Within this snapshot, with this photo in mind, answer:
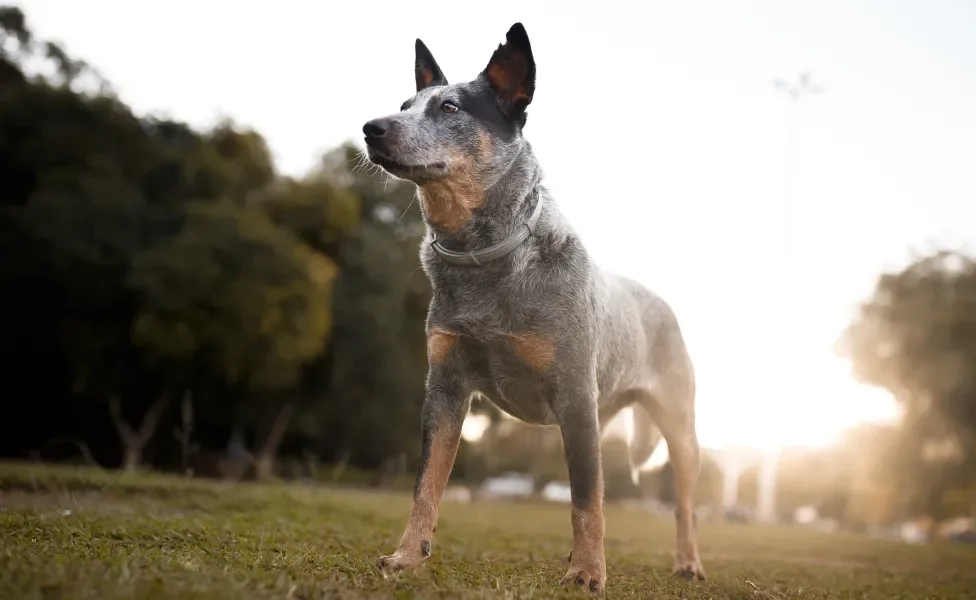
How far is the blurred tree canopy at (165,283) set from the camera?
72.1 ft

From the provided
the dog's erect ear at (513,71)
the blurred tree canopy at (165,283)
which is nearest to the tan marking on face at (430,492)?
the dog's erect ear at (513,71)

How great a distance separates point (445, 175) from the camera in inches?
204

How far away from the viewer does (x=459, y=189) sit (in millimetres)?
5258

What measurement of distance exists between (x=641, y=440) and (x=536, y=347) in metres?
2.83

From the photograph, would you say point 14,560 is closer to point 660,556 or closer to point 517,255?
point 517,255

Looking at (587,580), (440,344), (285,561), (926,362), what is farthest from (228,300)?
(926,362)

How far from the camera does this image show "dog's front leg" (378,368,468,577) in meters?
5.10

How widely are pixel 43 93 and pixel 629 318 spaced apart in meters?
22.1

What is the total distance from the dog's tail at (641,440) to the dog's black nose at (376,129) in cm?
368

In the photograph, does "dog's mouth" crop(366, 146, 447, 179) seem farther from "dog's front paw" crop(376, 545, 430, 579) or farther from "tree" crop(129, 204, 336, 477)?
"tree" crop(129, 204, 336, 477)

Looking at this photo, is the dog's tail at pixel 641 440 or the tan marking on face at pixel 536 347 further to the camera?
the dog's tail at pixel 641 440

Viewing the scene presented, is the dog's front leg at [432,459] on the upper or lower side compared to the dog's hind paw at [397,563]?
upper

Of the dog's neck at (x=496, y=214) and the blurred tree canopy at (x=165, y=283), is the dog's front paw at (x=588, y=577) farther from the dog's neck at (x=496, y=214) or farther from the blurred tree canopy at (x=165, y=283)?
the blurred tree canopy at (x=165, y=283)

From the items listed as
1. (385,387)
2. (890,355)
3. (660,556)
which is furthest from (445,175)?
(385,387)
